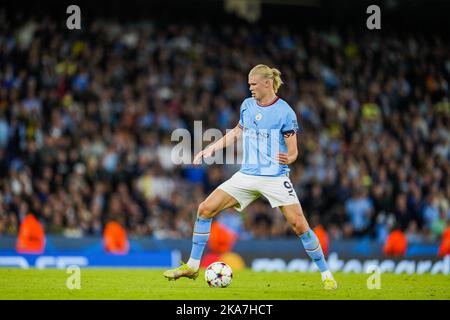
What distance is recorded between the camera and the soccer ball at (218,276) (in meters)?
10.8

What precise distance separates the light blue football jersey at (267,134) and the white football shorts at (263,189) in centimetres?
7

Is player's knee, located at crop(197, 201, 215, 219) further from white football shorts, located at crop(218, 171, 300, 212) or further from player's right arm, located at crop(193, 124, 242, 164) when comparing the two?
player's right arm, located at crop(193, 124, 242, 164)

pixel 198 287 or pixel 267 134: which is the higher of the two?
pixel 267 134

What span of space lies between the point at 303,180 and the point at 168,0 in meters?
8.15

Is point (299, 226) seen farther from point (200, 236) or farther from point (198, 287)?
point (198, 287)

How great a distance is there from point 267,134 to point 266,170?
427 millimetres

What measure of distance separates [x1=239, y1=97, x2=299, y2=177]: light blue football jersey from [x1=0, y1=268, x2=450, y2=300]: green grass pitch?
4.79 ft

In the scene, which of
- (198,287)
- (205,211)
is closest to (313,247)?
(205,211)

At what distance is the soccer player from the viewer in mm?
10586

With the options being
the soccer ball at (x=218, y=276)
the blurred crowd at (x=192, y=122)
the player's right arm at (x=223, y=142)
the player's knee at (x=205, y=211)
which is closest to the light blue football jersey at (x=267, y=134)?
the player's right arm at (x=223, y=142)

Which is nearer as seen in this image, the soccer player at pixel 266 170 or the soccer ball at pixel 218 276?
the soccer player at pixel 266 170

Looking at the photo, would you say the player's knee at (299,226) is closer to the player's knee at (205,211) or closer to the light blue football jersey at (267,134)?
the light blue football jersey at (267,134)

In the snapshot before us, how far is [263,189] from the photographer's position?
10656mm

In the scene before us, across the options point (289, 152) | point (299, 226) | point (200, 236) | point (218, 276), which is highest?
point (289, 152)
